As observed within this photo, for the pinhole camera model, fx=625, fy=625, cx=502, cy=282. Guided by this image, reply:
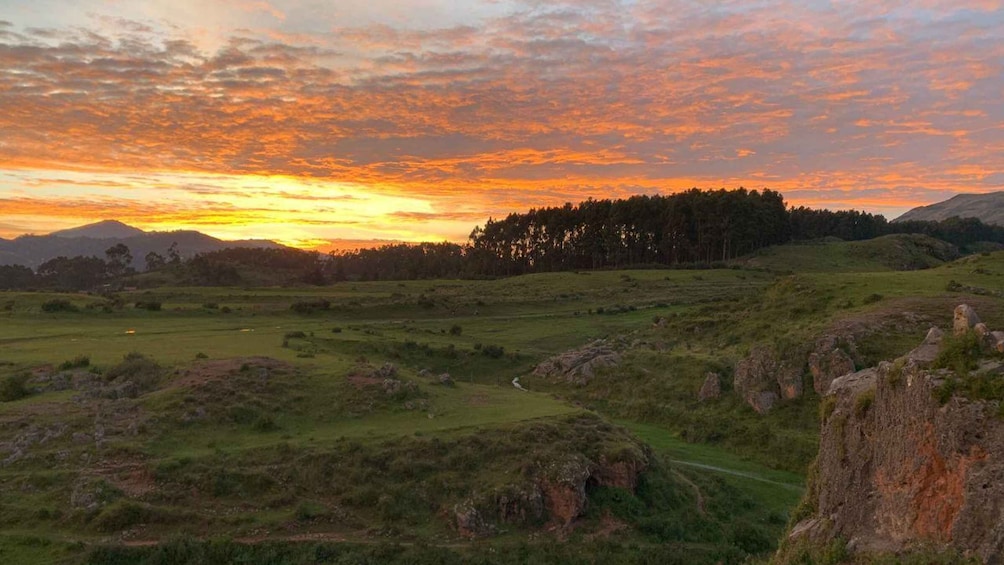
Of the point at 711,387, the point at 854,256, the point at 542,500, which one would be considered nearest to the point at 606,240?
the point at 854,256

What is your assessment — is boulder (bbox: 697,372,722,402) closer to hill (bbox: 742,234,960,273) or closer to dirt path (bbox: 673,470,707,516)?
dirt path (bbox: 673,470,707,516)

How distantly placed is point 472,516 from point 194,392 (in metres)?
17.5

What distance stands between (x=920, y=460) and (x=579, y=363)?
41.7 m

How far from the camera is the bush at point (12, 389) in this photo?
33.7 metres

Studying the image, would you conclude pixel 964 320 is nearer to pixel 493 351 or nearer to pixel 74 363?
pixel 74 363

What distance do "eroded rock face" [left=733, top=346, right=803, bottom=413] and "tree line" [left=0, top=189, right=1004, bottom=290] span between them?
80322mm

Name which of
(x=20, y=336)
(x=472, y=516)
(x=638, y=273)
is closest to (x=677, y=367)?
(x=472, y=516)

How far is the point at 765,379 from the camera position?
3894 cm

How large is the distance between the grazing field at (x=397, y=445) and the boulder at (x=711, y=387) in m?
0.54

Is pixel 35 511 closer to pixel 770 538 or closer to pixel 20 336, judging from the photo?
pixel 770 538

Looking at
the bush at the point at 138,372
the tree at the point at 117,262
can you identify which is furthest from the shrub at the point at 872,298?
the tree at the point at 117,262

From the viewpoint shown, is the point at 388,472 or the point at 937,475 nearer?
the point at 937,475

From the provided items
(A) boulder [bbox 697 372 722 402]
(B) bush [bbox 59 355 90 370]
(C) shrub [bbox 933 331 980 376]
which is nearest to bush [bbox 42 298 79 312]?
(B) bush [bbox 59 355 90 370]

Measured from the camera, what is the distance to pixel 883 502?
1252 cm
